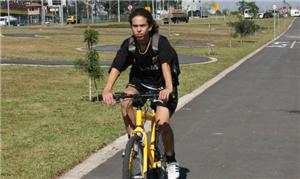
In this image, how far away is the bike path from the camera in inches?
264

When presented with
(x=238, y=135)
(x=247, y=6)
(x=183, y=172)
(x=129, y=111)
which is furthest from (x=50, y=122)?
(x=247, y=6)

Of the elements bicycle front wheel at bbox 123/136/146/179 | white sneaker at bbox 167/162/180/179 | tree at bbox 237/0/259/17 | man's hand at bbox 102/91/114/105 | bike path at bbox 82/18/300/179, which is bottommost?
bike path at bbox 82/18/300/179

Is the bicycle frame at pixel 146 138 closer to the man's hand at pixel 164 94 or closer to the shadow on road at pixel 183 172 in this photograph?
the man's hand at pixel 164 94

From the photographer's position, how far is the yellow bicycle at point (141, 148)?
504 cm

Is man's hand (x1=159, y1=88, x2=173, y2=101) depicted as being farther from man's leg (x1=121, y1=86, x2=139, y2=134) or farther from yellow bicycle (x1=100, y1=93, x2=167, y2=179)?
man's leg (x1=121, y1=86, x2=139, y2=134)

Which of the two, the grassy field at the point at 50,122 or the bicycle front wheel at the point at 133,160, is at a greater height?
the bicycle front wheel at the point at 133,160

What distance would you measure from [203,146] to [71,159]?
1.96 m

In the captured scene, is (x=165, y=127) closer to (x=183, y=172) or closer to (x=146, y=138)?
(x=146, y=138)

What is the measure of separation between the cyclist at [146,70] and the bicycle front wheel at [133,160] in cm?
42

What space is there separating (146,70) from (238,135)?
375 centimetres

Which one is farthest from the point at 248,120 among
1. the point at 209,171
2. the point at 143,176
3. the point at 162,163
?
the point at 143,176

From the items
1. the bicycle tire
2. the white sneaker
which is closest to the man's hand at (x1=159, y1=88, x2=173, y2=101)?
the bicycle tire

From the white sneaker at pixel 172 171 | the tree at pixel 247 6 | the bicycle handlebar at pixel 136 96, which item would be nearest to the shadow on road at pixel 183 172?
the white sneaker at pixel 172 171

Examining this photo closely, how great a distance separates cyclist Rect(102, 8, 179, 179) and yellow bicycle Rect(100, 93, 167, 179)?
0.10 metres
